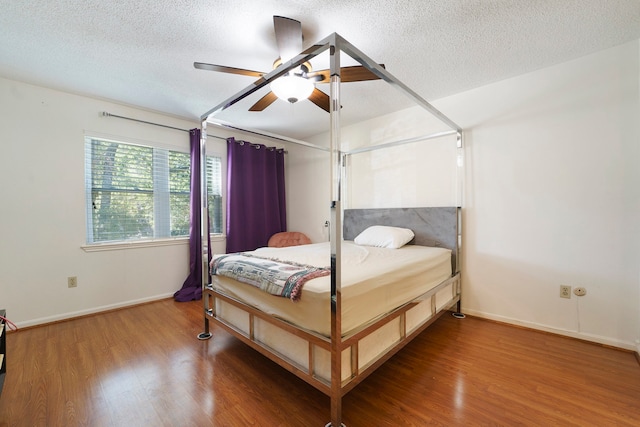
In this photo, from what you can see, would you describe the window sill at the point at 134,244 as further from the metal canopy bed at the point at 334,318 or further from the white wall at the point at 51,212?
the metal canopy bed at the point at 334,318

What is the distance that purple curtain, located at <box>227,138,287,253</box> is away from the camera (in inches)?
155

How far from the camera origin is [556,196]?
7.63 feet

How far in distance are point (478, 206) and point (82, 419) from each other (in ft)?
11.2

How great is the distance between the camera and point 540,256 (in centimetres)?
241

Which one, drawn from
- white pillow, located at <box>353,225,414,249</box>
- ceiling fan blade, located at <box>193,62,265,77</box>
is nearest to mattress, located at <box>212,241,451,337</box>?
white pillow, located at <box>353,225,414,249</box>

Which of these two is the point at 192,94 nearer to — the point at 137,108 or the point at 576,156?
the point at 137,108

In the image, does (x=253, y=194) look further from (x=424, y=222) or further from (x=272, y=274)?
(x=272, y=274)

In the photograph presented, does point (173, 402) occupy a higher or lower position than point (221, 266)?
lower

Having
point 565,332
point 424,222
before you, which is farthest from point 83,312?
point 565,332

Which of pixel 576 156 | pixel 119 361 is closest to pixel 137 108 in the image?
pixel 119 361

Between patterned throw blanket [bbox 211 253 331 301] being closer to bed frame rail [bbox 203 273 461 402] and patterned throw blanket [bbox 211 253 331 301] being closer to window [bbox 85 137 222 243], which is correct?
bed frame rail [bbox 203 273 461 402]

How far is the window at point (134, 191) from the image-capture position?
3000mm

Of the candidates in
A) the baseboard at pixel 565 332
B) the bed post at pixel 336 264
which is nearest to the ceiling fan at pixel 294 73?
the bed post at pixel 336 264

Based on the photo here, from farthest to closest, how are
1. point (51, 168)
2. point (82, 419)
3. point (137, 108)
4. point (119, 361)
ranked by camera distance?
point (137, 108) < point (51, 168) < point (119, 361) < point (82, 419)
